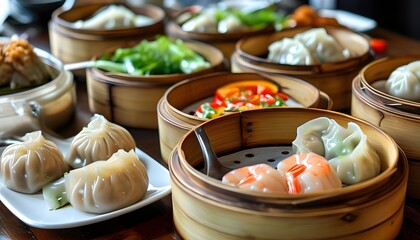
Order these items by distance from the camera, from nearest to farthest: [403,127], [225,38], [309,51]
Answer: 1. [403,127]
2. [309,51]
3. [225,38]

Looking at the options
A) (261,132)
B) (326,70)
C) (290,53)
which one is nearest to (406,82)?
(326,70)

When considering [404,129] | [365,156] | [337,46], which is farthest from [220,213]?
[337,46]

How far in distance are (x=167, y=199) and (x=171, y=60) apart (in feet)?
3.09

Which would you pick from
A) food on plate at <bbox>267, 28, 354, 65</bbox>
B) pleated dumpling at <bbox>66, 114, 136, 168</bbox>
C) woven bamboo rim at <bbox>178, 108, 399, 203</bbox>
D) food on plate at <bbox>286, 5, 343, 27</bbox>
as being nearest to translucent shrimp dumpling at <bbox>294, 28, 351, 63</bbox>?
food on plate at <bbox>267, 28, 354, 65</bbox>

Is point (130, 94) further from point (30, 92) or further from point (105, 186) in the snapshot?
point (105, 186)

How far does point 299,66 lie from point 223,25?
2.90 feet

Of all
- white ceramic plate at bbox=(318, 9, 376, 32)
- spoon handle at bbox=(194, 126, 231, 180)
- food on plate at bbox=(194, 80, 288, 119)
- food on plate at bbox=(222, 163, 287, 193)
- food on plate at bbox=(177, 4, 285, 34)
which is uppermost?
food on plate at bbox=(222, 163, 287, 193)

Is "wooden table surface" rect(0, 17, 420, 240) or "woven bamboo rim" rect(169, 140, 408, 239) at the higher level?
"woven bamboo rim" rect(169, 140, 408, 239)

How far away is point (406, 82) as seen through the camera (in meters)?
2.10

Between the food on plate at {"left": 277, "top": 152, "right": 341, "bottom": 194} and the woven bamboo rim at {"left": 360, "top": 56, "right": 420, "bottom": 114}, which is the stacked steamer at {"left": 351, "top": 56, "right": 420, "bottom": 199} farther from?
the food on plate at {"left": 277, "top": 152, "right": 341, "bottom": 194}

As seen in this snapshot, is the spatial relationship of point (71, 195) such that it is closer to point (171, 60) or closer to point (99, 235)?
point (99, 235)

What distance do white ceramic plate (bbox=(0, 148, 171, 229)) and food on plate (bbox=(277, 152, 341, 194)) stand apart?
44 cm

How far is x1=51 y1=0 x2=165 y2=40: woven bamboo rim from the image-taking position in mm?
3094

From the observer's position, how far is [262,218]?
142 centimetres
